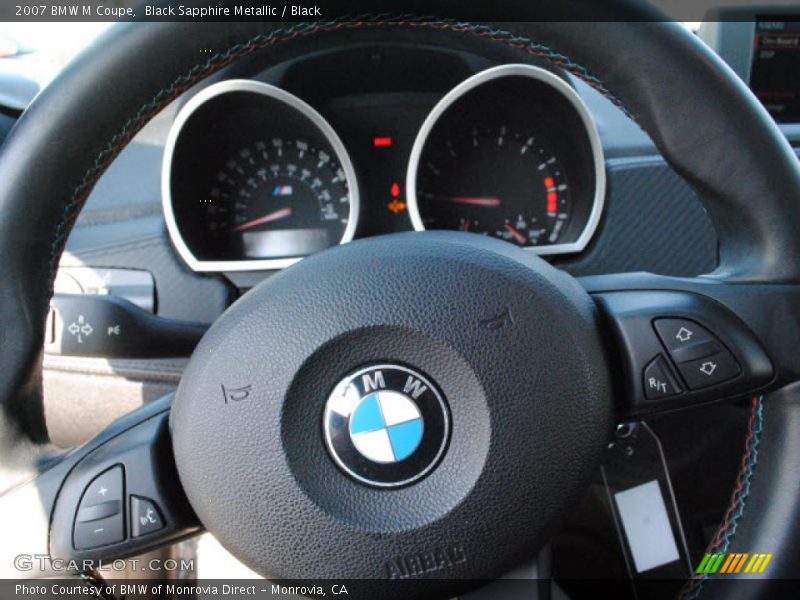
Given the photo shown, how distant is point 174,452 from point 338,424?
17cm

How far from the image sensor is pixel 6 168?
74 centimetres

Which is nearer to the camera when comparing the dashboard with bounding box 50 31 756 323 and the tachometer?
the dashboard with bounding box 50 31 756 323

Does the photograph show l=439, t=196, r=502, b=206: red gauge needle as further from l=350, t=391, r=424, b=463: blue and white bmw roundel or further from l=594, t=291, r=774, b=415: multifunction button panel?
l=350, t=391, r=424, b=463: blue and white bmw roundel

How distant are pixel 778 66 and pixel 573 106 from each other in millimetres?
519

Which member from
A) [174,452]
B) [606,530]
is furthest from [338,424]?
[606,530]

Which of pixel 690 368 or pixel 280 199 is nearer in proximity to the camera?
pixel 690 368

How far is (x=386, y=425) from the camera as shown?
723 mm

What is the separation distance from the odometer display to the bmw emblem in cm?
133

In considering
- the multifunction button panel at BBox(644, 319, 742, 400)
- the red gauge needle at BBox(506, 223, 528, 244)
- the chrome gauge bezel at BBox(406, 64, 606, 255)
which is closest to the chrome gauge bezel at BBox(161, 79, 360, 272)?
the chrome gauge bezel at BBox(406, 64, 606, 255)

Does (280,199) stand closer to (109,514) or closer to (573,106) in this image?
(573,106)

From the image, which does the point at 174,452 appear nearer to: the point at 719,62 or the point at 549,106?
the point at 719,62

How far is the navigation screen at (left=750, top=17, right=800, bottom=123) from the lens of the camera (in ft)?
6.19

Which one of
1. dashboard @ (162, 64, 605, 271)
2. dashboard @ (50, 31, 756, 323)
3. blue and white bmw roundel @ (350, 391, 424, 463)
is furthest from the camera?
dashboard @ (162, 64, 605, 271)

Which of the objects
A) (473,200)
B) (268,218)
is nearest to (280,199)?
(268,218)
